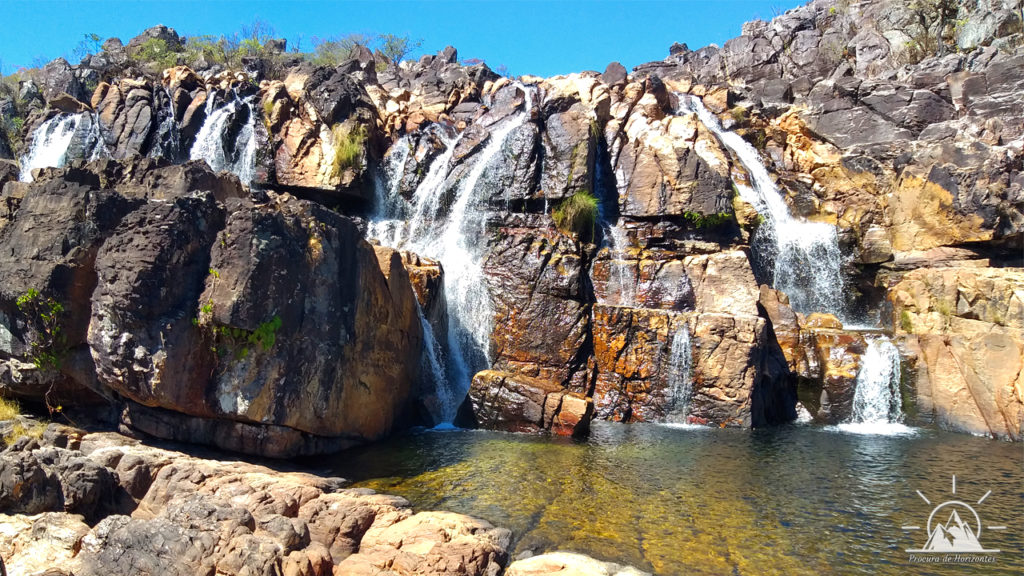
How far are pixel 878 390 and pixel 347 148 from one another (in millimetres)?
16275

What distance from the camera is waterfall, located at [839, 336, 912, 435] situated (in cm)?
1394

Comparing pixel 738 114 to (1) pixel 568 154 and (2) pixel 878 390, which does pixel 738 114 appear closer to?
(1) pixel 568 154

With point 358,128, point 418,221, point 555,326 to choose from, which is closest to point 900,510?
point 555,326

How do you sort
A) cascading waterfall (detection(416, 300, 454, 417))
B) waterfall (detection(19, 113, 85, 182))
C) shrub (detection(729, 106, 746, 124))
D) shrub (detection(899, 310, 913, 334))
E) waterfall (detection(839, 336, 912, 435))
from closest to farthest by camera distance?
1. waterfall (detection(839, 336, 912, 435))
2. cascading waterfall (detection(416, 300, 454, 417))
3. shrub (detection(899, 310, 913, 334))
4. waterfall (detection(19, 113, 85, 182))
5. shrub (detection(729, 106, 746, 124))

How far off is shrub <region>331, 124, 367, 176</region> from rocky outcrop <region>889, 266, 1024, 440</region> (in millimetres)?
16064

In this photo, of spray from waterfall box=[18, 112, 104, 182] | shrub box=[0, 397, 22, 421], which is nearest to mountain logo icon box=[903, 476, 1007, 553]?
shrub box=[0, 397, 22, 421]

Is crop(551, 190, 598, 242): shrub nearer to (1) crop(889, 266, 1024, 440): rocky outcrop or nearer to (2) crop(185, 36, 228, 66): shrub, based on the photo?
(1) crop(889, 266, 1024, 440): rocky outcrop

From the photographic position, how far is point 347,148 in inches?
782

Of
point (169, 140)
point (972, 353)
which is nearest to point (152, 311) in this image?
point (169, 140)

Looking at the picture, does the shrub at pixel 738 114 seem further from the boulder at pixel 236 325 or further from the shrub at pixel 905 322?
the boulder at pixel 236 325

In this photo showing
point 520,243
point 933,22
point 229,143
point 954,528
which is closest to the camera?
point 954,528

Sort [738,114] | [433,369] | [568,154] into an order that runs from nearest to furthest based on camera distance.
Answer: [433,369]
[568,154]
[738,114]

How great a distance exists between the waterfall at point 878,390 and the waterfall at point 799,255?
13.3ft

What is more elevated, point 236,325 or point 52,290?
point 52,290
